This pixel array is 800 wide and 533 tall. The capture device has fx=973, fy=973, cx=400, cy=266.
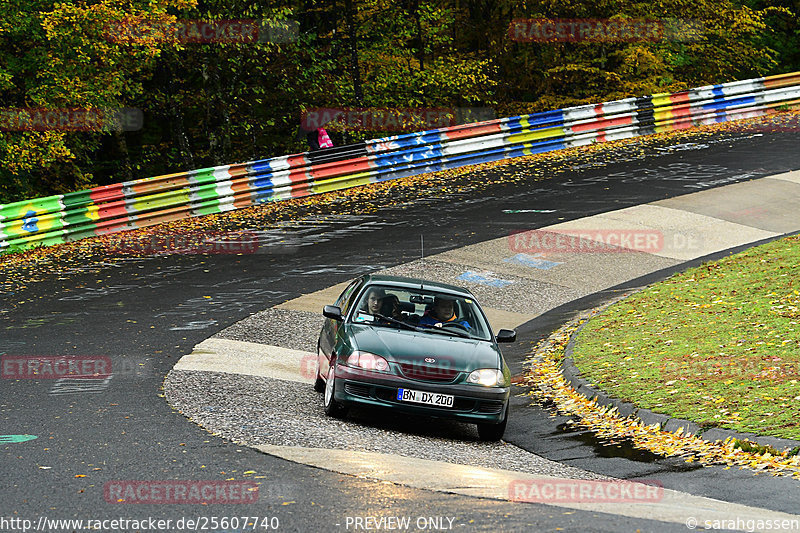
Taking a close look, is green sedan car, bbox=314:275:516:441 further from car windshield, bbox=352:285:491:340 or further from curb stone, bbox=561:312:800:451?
Result: curb stone, bbox=561:312:800:451

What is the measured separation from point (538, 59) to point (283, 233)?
17.3 m

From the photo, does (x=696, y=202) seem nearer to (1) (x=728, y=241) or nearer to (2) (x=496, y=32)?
(1) (x=728, y=241)

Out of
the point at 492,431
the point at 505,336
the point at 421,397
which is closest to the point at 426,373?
the point at 421,397

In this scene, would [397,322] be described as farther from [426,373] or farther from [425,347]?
[426,373]

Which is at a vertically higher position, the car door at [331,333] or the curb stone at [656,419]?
the car door at [331,333]

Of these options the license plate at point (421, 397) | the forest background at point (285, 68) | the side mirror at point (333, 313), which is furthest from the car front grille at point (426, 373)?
the forest background at point (285, 68)

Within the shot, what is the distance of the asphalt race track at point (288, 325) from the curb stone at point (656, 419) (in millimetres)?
594

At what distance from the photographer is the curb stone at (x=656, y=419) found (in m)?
8.45

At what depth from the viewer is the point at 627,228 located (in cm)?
2058

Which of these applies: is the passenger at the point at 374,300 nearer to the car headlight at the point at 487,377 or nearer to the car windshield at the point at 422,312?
the car windshield at the point at 422,312

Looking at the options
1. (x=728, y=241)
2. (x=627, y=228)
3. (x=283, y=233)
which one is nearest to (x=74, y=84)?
(x=283, y=233)

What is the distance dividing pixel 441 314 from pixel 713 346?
366 cm

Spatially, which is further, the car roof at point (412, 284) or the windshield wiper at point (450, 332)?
the car roof at point (412, 284)

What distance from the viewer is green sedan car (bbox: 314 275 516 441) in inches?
372
